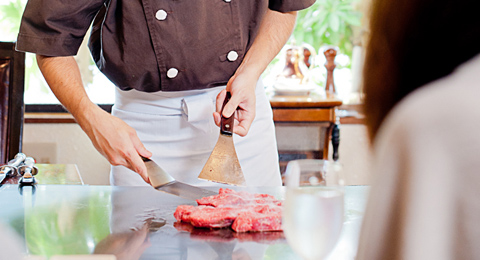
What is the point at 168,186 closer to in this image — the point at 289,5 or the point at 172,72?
the point at 172,72

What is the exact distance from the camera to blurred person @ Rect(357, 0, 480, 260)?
359 millimetres

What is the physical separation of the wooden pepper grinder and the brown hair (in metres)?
3.25

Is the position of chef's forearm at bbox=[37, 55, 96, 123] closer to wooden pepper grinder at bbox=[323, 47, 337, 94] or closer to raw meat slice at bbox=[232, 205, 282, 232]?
raw meat slice at bbox=[232, 205, 282, 232]

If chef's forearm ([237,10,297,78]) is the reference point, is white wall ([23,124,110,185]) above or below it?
below

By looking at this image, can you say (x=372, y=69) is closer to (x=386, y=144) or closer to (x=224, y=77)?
(x=386, y=144)

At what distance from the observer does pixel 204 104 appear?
5.08 feet

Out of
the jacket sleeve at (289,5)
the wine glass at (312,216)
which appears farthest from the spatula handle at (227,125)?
the wine glass at (312,216)

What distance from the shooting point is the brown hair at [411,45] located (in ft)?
1.17

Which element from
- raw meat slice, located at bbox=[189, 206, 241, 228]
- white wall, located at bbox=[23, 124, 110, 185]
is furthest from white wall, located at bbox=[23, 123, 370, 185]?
raw meat slice, located at bbox=[189, 206, 241, 228]

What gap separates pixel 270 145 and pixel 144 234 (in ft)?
2.23

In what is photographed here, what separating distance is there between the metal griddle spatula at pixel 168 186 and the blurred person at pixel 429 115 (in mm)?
932

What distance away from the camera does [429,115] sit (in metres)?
0.37

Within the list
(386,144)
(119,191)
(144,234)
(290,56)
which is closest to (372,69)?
(386,144)

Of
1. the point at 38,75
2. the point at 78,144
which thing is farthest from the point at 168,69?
the point at 38,75
